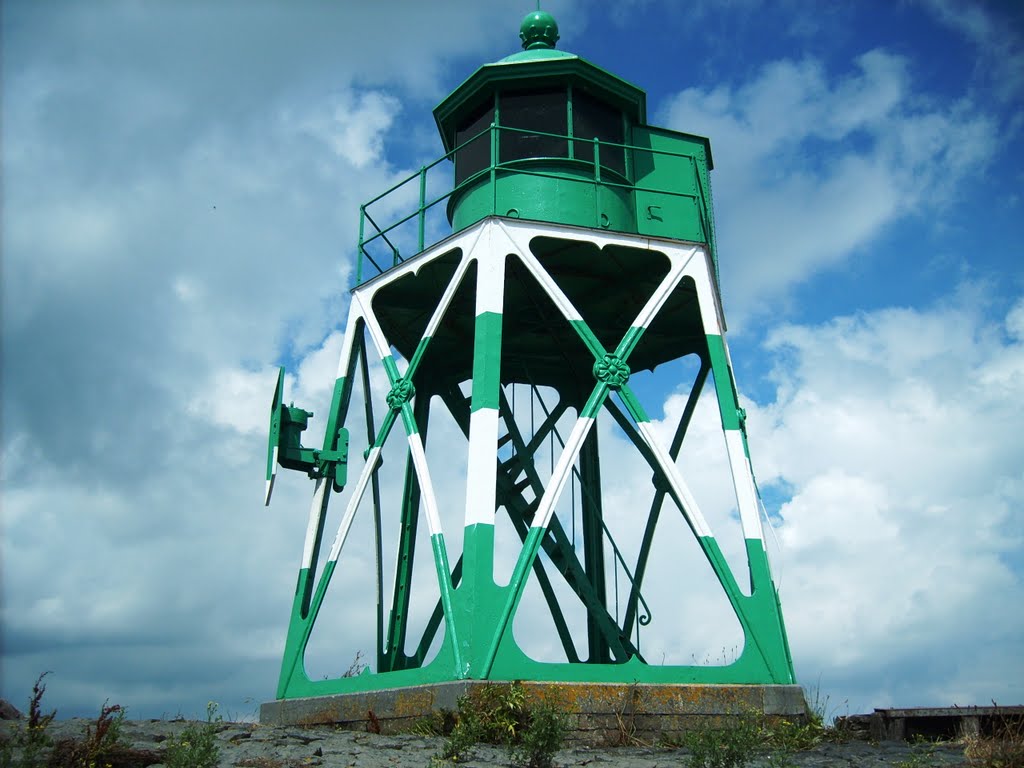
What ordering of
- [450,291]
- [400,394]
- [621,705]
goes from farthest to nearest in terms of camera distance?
[400,394]
[450,291]
[621,705]

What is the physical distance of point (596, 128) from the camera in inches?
648

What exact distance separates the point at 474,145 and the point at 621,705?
9444mm

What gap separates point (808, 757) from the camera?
10.6 metres

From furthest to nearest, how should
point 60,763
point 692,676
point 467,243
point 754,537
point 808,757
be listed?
1. point 467,243
2. point 754,537
3. point 692,676
4. point 808,757
5. point 60,763

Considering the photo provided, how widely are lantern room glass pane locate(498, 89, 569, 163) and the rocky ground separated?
8.97m

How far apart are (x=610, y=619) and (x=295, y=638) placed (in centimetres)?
503

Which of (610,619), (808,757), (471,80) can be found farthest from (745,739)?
(471,80)

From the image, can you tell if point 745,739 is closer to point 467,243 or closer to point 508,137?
point 467,243

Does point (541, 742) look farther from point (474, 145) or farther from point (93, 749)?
point (474, 145)

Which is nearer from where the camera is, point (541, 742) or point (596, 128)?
point (541, 742)

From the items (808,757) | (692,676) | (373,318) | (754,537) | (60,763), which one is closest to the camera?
(60,763)

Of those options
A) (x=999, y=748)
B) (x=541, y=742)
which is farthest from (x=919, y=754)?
(x=541, y=742)

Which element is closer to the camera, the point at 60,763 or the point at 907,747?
the point at 60,763

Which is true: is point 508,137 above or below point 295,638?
above
